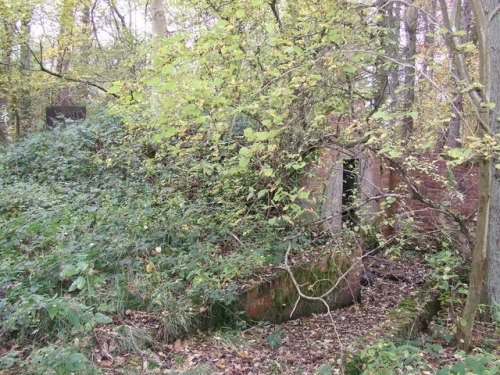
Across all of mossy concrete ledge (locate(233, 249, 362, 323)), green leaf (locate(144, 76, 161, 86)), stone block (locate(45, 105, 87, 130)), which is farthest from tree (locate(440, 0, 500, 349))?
stone block (locate(45, 105, 87, 130))

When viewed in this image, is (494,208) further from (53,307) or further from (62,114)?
(62,114)

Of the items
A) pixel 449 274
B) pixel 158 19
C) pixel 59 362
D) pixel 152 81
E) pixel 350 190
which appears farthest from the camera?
pixel 158 19

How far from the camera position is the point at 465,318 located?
4.30m

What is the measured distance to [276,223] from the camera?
5043 mm

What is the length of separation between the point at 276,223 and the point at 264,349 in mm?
1377

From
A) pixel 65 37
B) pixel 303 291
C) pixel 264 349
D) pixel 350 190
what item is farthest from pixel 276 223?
pixel 65 37

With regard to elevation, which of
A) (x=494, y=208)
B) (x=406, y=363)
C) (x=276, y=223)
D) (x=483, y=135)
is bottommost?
(x=406, y=363)

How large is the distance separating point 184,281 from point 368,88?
3320 millimetres

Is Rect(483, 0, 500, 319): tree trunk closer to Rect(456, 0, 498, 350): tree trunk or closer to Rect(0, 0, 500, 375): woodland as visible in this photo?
Rect(0, 0, 500, 375): woodland

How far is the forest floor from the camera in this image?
397 centimetres

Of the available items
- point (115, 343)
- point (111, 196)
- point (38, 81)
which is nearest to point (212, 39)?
point (115, 343)

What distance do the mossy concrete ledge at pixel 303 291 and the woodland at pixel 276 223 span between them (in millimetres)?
24

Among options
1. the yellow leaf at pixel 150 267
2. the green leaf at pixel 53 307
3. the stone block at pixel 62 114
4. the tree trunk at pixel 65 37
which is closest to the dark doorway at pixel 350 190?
the yellow leaf at pixel 150 267

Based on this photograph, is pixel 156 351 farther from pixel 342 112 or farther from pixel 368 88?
pixel 368 88
